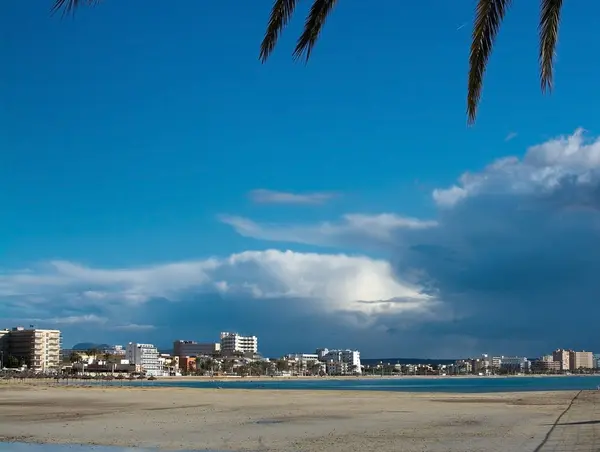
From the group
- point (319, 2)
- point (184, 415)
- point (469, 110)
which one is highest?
point (319, 2)

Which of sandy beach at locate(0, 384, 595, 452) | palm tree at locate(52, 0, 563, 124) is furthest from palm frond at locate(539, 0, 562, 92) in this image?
sandy beach at locate(0, 384, 595, 452)

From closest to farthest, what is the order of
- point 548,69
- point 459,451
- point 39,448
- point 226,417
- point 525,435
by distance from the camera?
point 548,69
point 459,451
point 39,448
point 525,435
point 226,417

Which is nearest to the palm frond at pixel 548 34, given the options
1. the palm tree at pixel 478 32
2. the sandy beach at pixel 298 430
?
the palm tree at pixel 478 32

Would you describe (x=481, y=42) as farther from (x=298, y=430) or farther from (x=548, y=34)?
(x=298, y=430)

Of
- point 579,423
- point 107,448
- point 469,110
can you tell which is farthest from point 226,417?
point 469,110

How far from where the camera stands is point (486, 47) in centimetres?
877

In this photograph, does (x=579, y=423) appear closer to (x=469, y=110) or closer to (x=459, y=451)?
(x=459, y=451)

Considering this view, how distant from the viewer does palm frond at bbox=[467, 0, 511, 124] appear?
844cm

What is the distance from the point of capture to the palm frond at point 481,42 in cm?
844

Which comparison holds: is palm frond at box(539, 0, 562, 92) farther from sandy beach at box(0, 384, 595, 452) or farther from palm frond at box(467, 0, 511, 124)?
sandy beach at box(0, 384, 595, 452)

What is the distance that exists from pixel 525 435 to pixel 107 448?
1386 cm

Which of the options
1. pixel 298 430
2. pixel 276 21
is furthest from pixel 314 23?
pixel 298 430

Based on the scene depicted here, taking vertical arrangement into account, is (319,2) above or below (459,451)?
above

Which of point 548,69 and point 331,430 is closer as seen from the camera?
point 548,69
